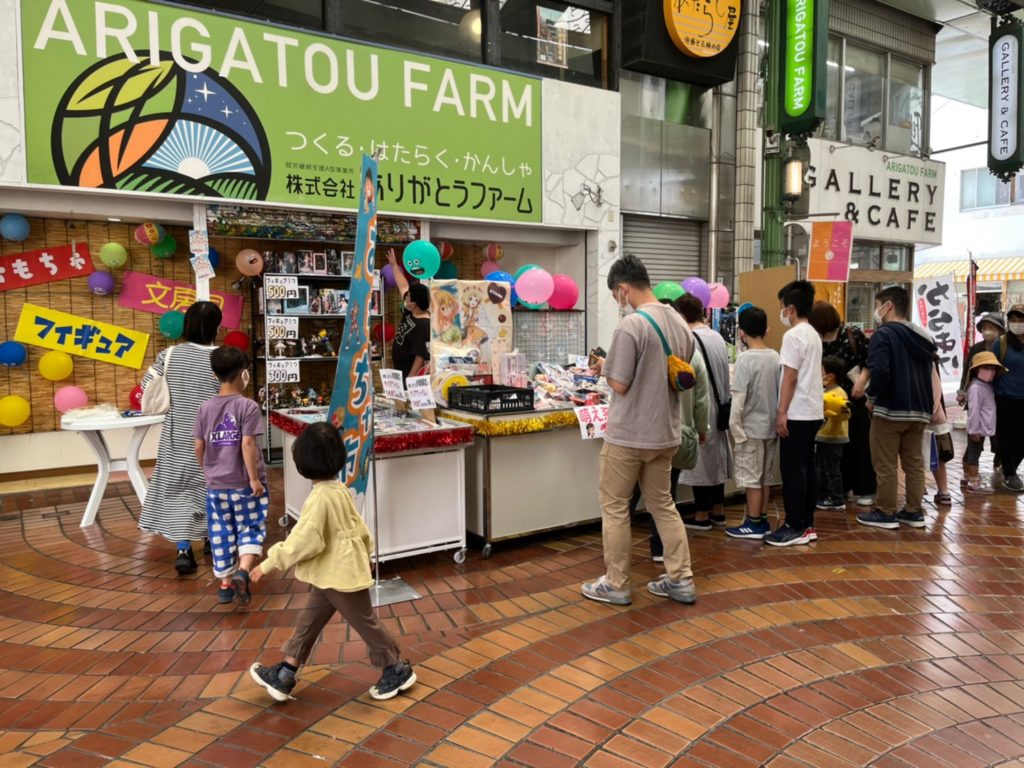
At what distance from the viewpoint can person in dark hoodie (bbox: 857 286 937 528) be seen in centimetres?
534

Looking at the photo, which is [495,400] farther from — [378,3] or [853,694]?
[378,3]

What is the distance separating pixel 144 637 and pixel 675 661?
8.89 ft

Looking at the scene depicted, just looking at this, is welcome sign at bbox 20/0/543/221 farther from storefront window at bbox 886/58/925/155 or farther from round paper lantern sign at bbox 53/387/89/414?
storefront window at bbox 886/58/925/155

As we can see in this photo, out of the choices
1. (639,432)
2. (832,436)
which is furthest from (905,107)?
(639,432)

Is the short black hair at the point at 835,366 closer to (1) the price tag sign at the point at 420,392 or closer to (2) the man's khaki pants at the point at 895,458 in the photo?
(2) the man's khaki pants at the point at 895,458

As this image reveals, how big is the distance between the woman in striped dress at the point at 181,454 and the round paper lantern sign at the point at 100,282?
9.87 feet

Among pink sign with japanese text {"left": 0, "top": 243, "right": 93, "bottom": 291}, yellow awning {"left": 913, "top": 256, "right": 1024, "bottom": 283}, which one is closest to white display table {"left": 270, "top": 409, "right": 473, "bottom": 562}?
pink sign with japanese text {"left": 0, "top": 243, "right": 93, "bottom": 291}

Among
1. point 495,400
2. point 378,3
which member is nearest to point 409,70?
point 378,3

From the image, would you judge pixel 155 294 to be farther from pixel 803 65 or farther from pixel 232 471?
pixel 803 65

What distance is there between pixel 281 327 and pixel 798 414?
5.05 metres

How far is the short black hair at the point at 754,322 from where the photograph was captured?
5070mm

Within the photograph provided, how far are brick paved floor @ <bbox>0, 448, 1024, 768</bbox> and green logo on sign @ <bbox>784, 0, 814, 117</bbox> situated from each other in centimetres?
749

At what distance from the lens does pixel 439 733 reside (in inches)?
111

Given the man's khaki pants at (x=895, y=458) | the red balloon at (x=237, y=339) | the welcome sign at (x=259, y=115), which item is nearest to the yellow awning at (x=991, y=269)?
the welcome sign at (x=259, y=115)
